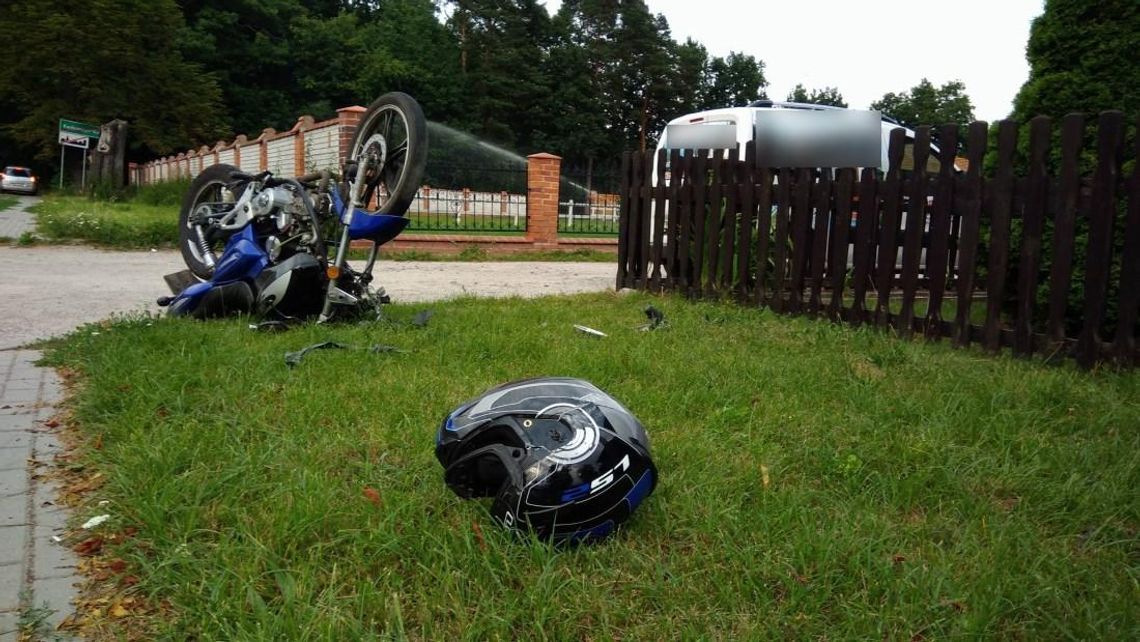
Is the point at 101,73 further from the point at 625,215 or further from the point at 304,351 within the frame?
the point at 304,351

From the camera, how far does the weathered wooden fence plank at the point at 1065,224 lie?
4.43 metres

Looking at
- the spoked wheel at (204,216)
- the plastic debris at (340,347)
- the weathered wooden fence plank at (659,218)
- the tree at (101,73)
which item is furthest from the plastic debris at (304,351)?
the tree at (101,73)

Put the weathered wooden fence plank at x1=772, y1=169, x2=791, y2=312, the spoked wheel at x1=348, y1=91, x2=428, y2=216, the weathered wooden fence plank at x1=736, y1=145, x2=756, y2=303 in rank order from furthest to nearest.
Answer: the weathered wooden fence plank at x1=736, y1=145, x2=756, y2=303 < the weathered wooden fence plank at x1=772, y1=169, x2=791, y2=312 < the spoked wheel at x1=348, y1=91, x2=428, y2=216

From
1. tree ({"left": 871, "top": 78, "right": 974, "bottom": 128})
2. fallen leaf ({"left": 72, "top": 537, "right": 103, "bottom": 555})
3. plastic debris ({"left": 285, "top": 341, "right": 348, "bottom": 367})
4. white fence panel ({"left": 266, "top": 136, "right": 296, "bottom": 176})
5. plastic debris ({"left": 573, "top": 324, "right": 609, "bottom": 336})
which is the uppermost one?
tree ({"left": 871, "top": 78, "right": 974, "bottom": 128})

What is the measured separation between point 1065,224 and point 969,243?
1.94ft

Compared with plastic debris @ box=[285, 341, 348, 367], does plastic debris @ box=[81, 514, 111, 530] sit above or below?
below

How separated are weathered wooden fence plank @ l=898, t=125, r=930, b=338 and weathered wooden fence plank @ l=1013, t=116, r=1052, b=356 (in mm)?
715

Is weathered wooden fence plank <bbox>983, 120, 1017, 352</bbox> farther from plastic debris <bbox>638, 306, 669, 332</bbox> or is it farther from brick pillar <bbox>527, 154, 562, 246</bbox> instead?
brick pillar <bbox>527, 154, 562, 246</bbox>

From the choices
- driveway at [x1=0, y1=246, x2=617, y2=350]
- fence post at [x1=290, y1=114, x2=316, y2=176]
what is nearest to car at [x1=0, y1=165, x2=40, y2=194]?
fence post at [x1=290, y1=114, x2=316, y2=176]

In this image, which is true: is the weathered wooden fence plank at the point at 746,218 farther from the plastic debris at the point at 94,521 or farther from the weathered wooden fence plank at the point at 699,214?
the plastic debris at the point at 94,521

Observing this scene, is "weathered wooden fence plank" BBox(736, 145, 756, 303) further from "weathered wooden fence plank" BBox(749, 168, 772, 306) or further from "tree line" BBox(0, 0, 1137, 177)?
"tree line" BBox(0, 0, 1137, 177)

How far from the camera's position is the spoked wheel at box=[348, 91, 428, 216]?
4910 mm

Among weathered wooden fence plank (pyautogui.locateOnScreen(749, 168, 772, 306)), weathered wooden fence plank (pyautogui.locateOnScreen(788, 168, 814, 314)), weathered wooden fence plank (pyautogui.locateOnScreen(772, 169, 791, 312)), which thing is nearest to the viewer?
weathered wooden fence plank (pyautogui.locateOnScreen(788, 168, 814, 314))

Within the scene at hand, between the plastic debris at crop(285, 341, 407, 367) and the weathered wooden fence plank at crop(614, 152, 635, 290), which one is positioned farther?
the weathered wooden fence plank at crop(614, 152, 635, 290)
